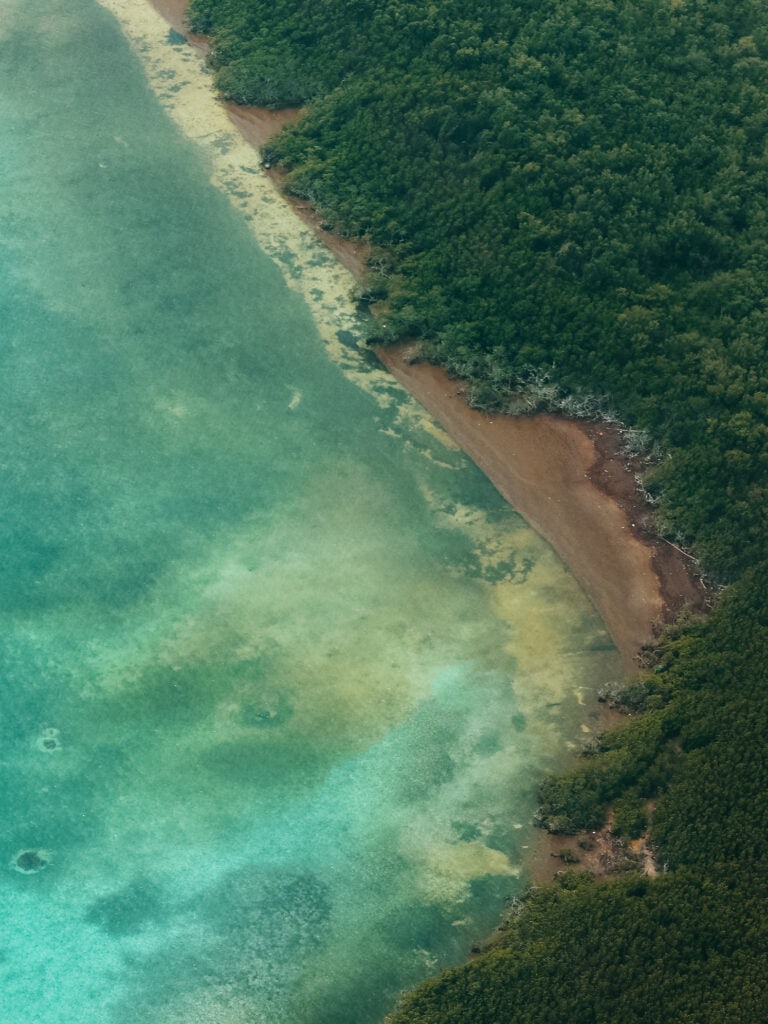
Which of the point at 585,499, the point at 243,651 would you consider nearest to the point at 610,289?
the point at 585,499

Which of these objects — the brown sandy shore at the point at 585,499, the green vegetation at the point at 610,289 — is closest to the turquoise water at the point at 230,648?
the brown sandy shore at the point at 585,499

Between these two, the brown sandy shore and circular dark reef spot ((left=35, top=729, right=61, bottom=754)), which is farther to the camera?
the brown sandy shore

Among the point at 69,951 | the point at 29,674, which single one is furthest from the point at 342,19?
the point at 69,951

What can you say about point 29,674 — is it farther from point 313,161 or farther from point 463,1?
point 463,1

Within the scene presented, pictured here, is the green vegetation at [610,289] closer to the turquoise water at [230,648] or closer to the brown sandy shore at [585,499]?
the brown sandy shore at [585,499]

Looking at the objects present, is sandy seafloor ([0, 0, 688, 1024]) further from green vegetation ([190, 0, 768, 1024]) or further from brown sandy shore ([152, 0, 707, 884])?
green vegetation ([190, 0, 768, 1024])

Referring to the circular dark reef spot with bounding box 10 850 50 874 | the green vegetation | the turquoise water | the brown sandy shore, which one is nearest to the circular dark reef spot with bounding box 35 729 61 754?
the turquoise water
